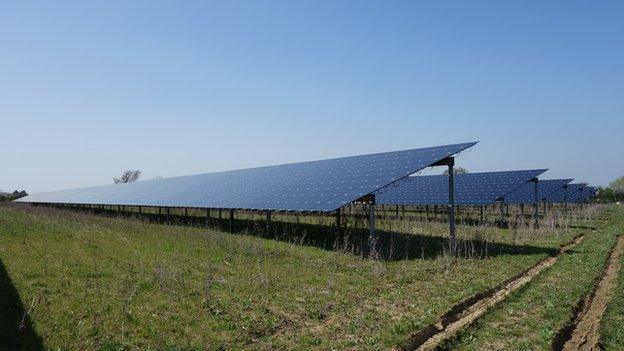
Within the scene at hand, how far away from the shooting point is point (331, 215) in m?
28.5

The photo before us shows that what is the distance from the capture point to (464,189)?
1266 inches

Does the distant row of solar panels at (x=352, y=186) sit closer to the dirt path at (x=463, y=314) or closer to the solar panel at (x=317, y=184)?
the solar panel at (x=317, y=184)

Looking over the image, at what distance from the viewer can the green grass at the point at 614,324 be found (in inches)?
249

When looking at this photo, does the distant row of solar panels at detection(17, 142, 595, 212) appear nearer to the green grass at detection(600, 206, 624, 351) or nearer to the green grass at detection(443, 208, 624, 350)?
the green grass at detection(443, 208, 624, 350)

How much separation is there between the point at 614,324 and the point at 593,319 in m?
0.41

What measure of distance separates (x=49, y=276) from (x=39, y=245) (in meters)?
4.55

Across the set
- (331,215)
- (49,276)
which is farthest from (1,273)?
(331,215)

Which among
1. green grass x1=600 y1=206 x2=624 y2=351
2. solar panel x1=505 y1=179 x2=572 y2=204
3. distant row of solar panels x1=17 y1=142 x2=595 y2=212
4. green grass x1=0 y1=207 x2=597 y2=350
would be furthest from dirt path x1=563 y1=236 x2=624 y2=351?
solar panel x1=505 y1=179 x2=572 y2=204

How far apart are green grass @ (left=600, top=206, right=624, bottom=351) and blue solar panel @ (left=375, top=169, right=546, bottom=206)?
48.5 feet

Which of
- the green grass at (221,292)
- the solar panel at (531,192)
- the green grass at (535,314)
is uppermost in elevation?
the solar panel at (531,192)

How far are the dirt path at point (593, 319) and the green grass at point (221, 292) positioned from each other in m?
1.93

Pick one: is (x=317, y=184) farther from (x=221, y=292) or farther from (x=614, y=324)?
(x=614, y=324)

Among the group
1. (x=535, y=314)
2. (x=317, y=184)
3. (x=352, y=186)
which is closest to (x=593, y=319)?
(x=535, y=314)

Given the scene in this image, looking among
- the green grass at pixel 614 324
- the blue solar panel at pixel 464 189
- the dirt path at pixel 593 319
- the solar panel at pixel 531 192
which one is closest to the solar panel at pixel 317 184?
the blue solar panel at pixel 464 189
